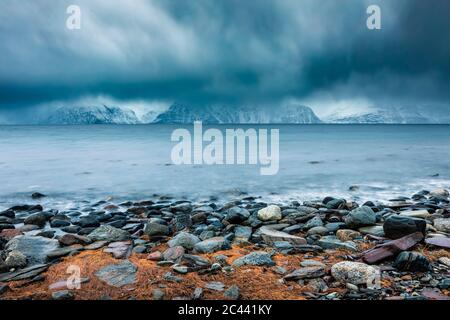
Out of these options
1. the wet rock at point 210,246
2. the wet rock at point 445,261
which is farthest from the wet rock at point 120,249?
the wet rock at point 445,261

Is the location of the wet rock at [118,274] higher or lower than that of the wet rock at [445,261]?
lower

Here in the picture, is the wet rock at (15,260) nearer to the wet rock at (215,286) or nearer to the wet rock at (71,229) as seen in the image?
the wet rock at (71,229)

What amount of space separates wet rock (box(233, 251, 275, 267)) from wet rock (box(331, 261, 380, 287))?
36.6 inches

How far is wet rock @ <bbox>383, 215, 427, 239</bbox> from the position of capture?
5.33 m

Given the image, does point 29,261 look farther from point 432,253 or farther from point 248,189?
point 248,189

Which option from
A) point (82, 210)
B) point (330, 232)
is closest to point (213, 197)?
point (82, 210)

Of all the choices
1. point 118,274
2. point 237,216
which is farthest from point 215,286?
point 237,216

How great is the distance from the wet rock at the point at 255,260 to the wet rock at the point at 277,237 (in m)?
0.86

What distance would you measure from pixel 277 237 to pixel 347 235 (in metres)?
1.28

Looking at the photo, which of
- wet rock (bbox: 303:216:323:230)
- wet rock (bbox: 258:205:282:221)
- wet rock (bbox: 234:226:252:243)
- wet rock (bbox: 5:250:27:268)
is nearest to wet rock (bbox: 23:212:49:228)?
wet rock (bbox: 5:250:27:268)

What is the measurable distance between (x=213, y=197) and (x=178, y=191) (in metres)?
1.63

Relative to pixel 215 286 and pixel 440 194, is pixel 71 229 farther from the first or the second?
pixel 440 194

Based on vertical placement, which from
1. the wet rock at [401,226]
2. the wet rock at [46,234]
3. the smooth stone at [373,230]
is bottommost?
the wet rock at [46,234]

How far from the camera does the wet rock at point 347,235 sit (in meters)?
5.74
